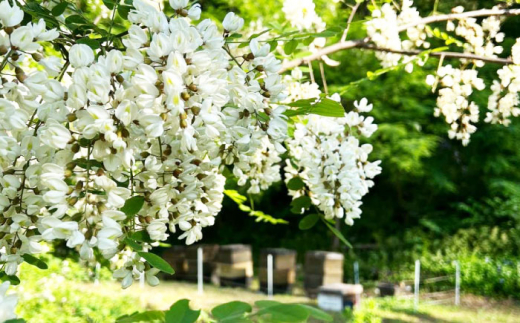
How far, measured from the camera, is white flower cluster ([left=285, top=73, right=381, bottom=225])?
4.61 feet

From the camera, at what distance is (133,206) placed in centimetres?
82

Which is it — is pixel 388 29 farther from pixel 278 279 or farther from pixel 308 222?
pixel 278 279

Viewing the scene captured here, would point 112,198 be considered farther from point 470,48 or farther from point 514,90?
point 470,48

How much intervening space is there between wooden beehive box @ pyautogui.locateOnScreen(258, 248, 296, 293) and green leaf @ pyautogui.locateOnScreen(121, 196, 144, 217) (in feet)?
25.6

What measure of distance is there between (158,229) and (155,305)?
562cm

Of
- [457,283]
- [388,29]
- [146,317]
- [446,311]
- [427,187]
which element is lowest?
[446,311]

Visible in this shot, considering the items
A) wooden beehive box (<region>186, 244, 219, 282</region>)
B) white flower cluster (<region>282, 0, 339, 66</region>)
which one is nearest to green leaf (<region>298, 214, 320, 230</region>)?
white flower cluster (<region>282, 0, 339, 66</region>)

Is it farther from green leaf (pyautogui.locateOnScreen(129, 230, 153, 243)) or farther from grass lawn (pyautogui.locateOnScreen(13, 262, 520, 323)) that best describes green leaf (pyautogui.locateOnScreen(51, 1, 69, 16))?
grass lawn (pyautogui.locateOnScreen(13, 262, 520, 323))

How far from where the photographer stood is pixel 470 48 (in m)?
2.44

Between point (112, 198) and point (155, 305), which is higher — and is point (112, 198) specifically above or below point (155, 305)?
above

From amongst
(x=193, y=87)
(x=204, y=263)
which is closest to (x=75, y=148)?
(x=193, y=87)

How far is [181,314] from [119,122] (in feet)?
0.85

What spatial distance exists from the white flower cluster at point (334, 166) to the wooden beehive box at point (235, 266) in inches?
287

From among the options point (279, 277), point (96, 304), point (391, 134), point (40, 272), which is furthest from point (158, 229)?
point (391, 134)
